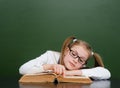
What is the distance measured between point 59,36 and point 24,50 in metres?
0.36

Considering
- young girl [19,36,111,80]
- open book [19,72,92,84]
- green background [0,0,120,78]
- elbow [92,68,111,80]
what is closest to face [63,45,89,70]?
young girl [19,36,111,80]

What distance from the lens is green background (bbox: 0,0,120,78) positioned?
304cm

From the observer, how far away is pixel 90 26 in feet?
9.98

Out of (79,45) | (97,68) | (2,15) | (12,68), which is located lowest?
(12,68)

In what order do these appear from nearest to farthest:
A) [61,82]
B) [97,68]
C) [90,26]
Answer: [61,82] < [97,68] < [90,26]

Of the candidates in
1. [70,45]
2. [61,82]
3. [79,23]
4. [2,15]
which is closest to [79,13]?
[79,23]

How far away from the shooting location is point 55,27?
10.0 ft

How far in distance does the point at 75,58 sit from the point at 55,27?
1252 mm

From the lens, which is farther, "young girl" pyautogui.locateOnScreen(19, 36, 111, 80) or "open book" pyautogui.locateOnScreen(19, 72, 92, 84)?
"young girl" pyautogui.locateOnScreen(19, 36, 111, 80)

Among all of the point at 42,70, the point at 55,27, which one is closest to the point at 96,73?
the point at 42,70

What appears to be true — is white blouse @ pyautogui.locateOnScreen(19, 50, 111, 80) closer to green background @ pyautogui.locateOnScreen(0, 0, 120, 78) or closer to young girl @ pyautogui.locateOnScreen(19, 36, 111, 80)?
young girl @ pyautogui.locateOnScreen(19, 36, 111, 80)

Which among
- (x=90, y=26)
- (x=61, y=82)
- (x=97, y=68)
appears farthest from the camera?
(x=90, y=26)

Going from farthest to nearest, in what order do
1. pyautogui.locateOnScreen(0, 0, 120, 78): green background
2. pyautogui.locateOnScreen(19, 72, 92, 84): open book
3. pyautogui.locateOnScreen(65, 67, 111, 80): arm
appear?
pyautogui.locateOnScreen(0, 0, 120, 78): green background, pyautogui.locateOnScreen(65, 67, 111, 80): arm, pyautogui.locateOnScreen(19, 72, 92, 84): open book

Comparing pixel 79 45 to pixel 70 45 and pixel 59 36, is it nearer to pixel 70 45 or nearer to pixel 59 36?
pixel 70 45
